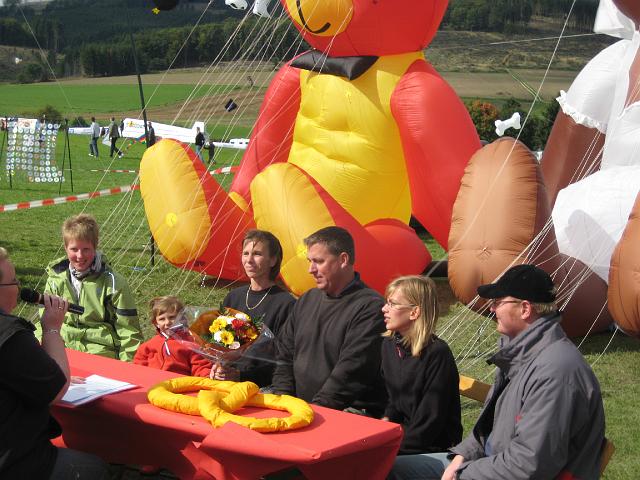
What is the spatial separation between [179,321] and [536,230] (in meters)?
2.93

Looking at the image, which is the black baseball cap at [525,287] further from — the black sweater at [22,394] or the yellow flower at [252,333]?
the black sweater at [22,394]

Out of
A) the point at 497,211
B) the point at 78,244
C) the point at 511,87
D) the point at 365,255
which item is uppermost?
the point at 78,244

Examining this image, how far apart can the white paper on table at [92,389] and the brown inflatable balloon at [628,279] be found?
308 cm

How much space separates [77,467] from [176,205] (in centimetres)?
417

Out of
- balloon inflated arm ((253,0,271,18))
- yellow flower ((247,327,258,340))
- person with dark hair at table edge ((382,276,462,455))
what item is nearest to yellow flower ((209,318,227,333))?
yellow flower ((247,327,258,340))

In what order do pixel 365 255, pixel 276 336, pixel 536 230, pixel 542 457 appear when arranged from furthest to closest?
pixel 365 255 → pixel 536 230 → pixel 276 336 → pixel 542 457

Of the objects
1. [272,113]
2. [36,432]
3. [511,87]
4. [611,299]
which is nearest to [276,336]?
[36,432]

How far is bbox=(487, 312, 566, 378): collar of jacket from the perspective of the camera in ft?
9.95

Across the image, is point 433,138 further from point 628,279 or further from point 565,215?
point 628,279

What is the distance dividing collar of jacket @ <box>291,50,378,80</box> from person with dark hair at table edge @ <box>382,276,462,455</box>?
3690 millimetres

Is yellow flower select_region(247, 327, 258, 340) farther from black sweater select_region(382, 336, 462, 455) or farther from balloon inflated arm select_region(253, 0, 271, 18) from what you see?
balloon inflated arm select_region(253, 0, 271, 18)

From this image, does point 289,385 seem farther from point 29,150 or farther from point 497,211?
point 29,150

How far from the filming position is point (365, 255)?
264 inches

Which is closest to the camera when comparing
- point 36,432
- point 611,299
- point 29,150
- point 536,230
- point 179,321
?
point 36,432
